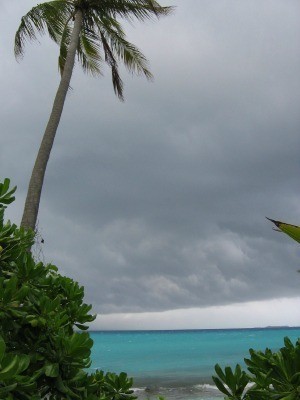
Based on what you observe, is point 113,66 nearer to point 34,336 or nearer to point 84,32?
point 84,32

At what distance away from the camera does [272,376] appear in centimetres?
191

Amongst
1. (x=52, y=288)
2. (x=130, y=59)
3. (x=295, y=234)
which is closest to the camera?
(x=295, y=234)

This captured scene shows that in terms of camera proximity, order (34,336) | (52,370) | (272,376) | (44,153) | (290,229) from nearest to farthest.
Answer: (290,229) < (272,376) < (52,370) < (34,336) < (44,153)

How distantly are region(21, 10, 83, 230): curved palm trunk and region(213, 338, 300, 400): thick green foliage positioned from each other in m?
6.70

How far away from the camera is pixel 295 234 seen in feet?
4.90

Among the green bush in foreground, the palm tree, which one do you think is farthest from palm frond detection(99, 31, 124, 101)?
the green bush in foreground

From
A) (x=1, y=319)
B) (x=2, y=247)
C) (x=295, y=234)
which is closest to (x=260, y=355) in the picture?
(x=295, y=234)

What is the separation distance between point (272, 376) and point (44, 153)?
7.79m

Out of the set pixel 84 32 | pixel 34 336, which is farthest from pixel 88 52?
pixel 34 336

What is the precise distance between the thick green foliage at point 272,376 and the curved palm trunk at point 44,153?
6.70 metres

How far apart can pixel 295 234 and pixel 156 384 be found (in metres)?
26.7

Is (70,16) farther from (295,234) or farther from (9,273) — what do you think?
(295,234)

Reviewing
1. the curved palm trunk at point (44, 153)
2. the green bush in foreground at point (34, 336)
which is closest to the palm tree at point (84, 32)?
the curved palm trunk at point (44, 153)

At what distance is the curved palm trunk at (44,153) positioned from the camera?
8.52 m
